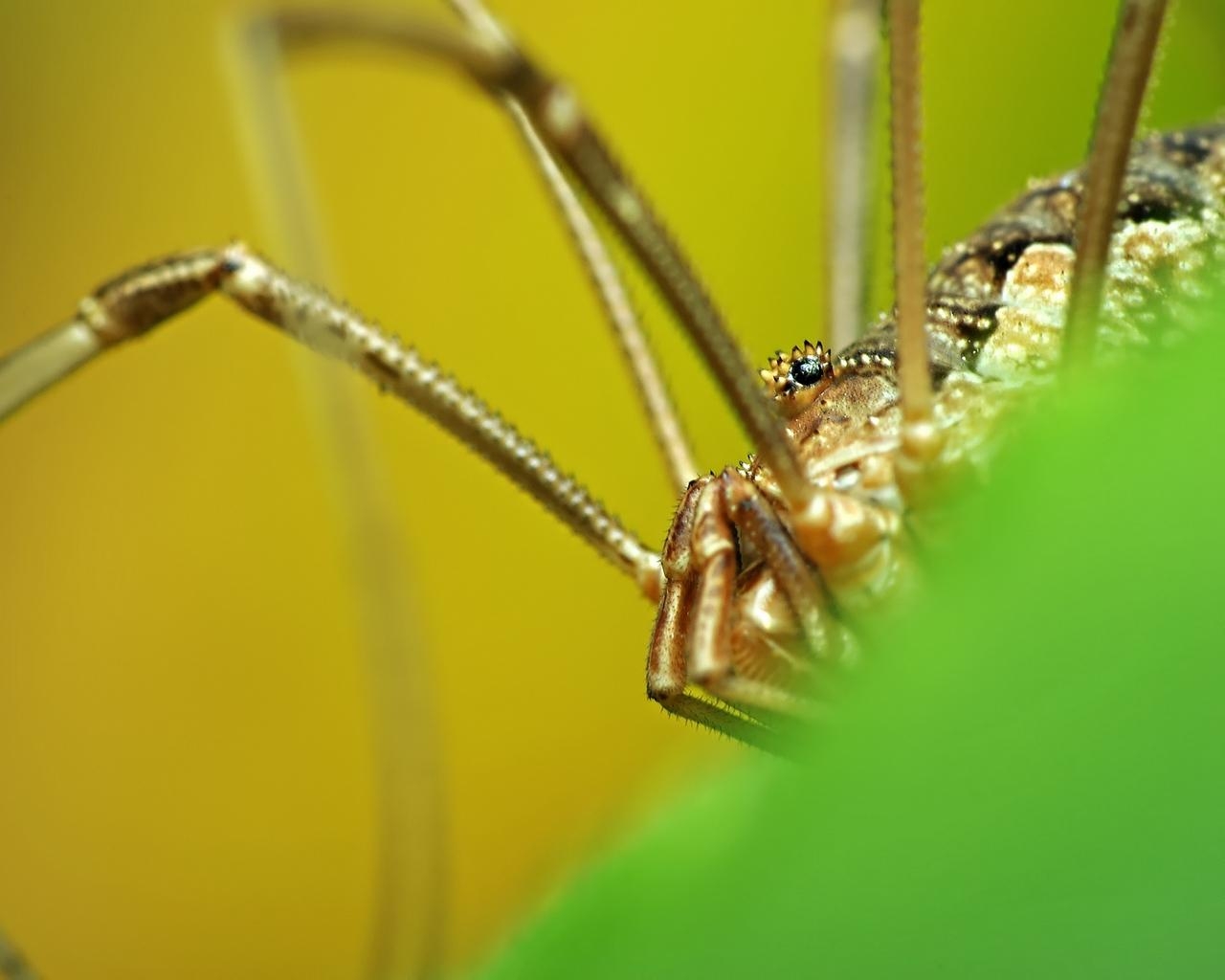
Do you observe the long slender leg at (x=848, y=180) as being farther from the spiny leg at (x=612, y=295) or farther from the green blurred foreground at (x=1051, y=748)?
A: the green blurred foreground at (x=1051, y=748)

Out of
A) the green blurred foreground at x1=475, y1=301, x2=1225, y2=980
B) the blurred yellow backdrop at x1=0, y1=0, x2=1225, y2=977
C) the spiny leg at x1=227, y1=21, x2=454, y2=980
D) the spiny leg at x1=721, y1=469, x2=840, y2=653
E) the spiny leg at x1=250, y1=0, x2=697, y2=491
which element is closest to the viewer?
the green blurred foreground at x1=475, y1=301, x2=1225, y2=980

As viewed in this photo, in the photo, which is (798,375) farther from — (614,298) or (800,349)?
(614,298)

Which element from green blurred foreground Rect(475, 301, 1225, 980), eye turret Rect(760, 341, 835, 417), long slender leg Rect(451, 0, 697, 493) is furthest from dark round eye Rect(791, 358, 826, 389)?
green blurred foreground Rect(475, 301, 1225, 980)

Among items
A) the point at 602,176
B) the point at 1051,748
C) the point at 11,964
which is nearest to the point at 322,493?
the point at 11,964

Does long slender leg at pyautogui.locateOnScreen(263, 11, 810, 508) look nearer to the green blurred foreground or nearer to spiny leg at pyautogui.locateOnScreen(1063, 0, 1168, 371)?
spiny leg at pyautogui.locateOnScreen(1063, 0, 1168, 371)

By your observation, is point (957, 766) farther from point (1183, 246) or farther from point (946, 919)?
point (1183, 246)

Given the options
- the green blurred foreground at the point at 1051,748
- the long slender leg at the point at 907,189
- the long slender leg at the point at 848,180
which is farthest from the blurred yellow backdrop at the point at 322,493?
the green blurred foreground at the point at 1051,748

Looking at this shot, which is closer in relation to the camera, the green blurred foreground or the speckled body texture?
the green blurred foreground

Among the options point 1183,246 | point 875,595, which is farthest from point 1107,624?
point 1183,246
